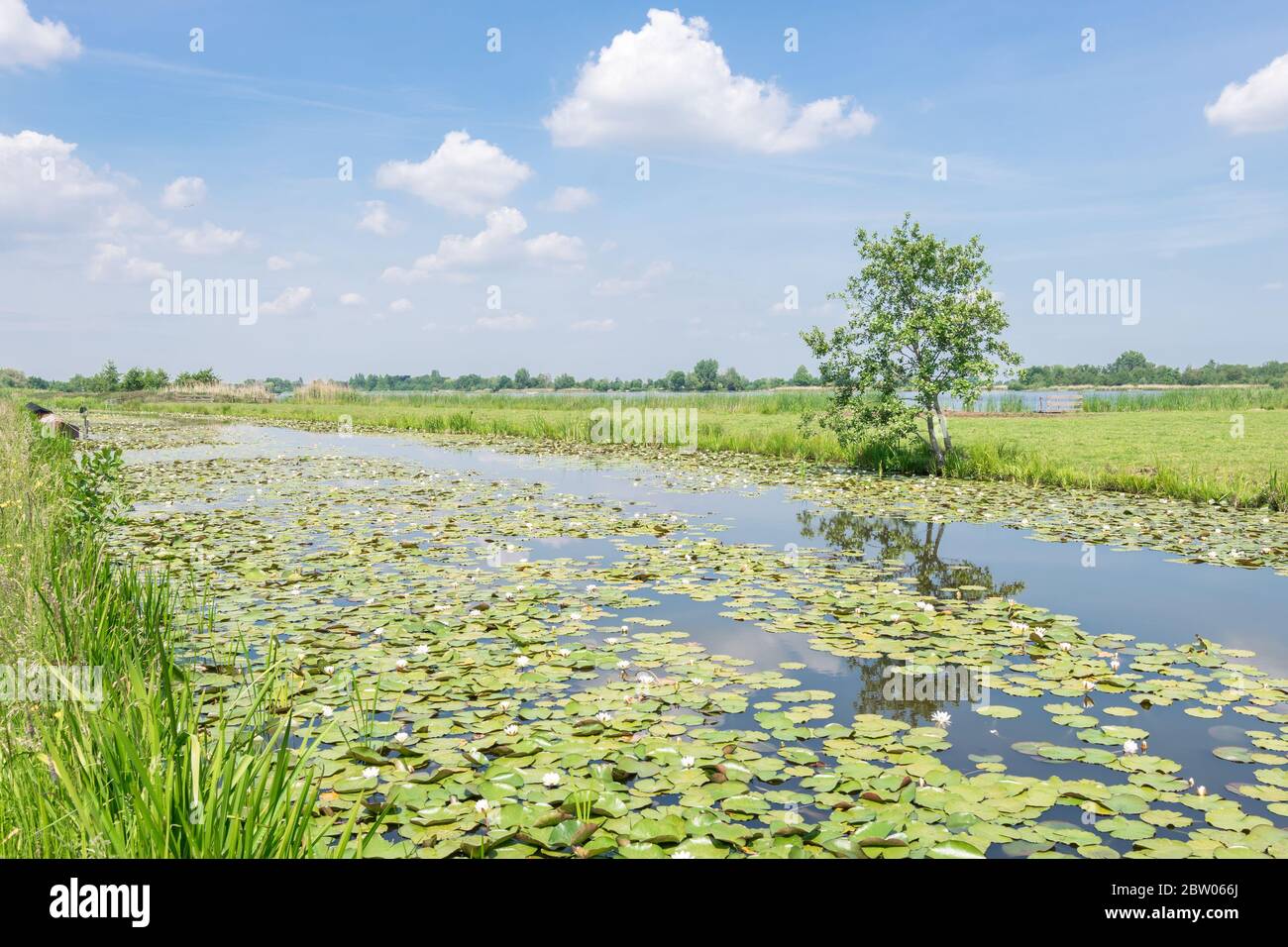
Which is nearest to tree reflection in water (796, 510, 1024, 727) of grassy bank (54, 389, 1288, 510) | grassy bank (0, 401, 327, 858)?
grassy bank (0, 401, 327, 858)

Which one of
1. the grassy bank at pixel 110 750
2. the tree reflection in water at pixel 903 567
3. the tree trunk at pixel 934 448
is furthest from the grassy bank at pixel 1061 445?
the grassy bank at pixel 110 750

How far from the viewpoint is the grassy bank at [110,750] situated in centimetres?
229

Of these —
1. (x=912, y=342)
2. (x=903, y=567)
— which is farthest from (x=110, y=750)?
(x=912, y=342)

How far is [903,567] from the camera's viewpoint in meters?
8.13

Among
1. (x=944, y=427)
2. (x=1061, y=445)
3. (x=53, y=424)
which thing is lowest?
(x=1061, y=445)

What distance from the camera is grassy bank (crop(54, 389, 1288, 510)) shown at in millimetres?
12602

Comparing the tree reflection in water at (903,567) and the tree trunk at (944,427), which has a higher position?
the tree trunk at (944,427)

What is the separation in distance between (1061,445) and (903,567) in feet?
44.1

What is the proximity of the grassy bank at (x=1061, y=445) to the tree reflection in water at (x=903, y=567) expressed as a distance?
16.4 feet

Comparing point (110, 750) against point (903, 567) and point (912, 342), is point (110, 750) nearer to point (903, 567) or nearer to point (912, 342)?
point (903, 567)

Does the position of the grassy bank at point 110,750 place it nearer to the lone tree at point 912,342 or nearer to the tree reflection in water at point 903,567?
the tree reflection in water at point 903,567

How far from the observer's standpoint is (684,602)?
678 centimetres
